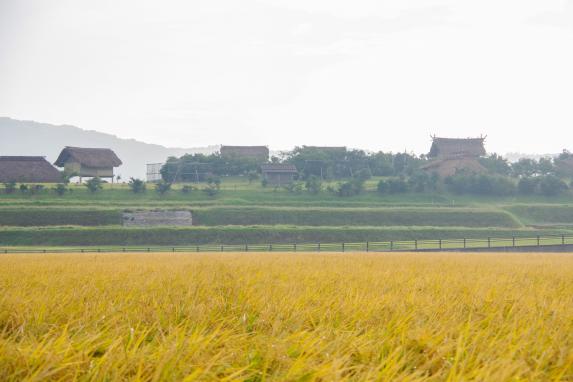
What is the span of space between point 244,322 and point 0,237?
57845mm

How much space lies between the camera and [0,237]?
56.1m

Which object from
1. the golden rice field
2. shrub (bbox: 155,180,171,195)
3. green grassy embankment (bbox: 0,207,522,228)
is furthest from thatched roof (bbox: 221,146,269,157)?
the golden rice field

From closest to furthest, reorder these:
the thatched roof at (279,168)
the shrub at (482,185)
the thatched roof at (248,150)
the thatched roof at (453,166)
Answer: the shrub at (482,185)
the thatched roof at (279,168)
the thatched roof at (453,166)
the thatched roof at (248,150)

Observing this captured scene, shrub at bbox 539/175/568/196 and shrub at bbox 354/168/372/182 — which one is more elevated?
shrub at bbox 354/168/372/182

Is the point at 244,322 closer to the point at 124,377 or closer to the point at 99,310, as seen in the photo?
the point at 99,310

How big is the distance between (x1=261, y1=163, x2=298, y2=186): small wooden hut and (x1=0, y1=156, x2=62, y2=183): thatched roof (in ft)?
99.7

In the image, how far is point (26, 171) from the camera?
87188mm

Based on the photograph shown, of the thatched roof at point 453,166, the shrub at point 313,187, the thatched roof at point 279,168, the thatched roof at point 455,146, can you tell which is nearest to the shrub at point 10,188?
the thatched roof at point 279,168

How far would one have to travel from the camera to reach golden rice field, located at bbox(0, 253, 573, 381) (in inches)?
125

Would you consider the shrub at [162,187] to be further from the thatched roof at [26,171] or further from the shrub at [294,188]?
the thatched roof at [26,171]

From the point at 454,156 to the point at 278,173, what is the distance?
1188 inches

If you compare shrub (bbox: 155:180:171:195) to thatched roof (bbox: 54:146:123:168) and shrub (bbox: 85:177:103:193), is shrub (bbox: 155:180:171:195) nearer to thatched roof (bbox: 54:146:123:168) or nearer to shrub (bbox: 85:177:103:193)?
shrub (bbox: 85:177:103:193)

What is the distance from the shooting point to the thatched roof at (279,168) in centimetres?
8805

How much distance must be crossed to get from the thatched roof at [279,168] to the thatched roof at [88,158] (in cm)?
2362
